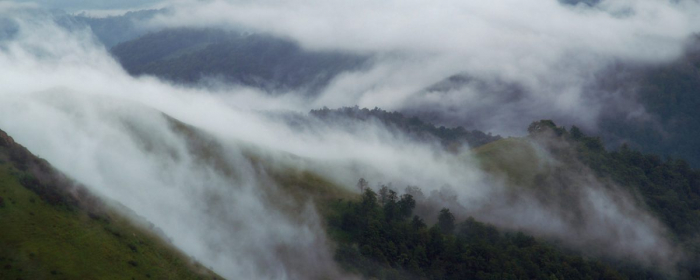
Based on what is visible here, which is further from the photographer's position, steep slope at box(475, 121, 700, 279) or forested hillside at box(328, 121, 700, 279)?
steep slope at box(475, 121, 700, 279)

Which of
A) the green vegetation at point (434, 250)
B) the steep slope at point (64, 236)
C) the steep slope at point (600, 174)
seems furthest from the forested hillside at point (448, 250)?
the steep slope at point (64, 236)

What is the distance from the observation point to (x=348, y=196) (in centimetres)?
11362

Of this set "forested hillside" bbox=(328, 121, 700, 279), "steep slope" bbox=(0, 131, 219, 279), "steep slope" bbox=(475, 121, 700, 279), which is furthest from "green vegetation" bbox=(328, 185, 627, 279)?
"steep slope" bbox=(0, 131, 219, 279)

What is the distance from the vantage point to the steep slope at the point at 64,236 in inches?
2062

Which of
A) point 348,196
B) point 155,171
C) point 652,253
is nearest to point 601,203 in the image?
point 652,253

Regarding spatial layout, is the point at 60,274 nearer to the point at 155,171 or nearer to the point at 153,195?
the point at 153,195

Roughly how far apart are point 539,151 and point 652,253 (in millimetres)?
40830

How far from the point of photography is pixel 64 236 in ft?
191

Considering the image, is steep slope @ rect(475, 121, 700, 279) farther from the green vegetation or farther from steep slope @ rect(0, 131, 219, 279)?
steep slope @ rect(0, 131, 219, 279)

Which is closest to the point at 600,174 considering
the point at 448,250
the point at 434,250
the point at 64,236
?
the point at 448,250

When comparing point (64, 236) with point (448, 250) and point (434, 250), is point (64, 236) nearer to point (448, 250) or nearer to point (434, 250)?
point (434, 250)

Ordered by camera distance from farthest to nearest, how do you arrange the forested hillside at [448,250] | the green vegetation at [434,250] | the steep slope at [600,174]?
1. the steep slope at [600,174]
2. the forested hillside at [448,250]
3. the green vegetation at [434,250]

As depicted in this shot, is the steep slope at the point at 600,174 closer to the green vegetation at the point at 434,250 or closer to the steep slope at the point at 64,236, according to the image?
the green vegetation at the point at 434,250

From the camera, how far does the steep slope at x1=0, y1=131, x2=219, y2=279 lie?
5238cm
